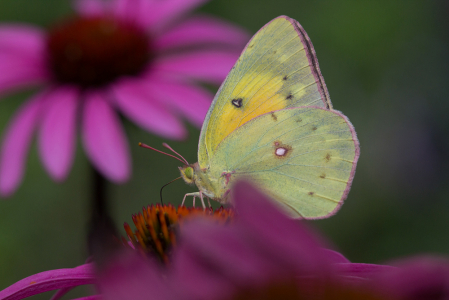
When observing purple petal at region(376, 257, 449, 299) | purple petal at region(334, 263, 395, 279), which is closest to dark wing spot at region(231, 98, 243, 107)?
purple petal at region(334, 263, 395, 279)

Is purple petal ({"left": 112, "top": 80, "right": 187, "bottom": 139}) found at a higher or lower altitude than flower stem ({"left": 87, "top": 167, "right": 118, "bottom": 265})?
higher

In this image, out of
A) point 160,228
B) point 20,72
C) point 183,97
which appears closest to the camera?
point 160,228

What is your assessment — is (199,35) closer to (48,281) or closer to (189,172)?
(189,172)

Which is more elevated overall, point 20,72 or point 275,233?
point 20,72

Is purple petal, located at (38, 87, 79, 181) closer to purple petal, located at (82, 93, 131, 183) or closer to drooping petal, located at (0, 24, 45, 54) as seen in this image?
purple petal, located at (82, 93, 131, 183)

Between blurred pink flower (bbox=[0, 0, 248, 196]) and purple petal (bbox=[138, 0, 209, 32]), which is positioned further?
purple petal (bbox=[138, 0, 209, 32])

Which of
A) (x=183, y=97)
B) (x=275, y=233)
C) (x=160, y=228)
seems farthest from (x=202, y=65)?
(x=275, y=233)

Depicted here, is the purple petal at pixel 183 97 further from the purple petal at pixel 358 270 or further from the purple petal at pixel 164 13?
the purple petal at pixel 358 270
